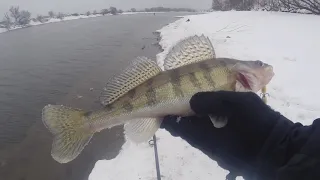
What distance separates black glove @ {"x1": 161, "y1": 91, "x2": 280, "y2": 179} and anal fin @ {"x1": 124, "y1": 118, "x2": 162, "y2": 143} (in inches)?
19.4

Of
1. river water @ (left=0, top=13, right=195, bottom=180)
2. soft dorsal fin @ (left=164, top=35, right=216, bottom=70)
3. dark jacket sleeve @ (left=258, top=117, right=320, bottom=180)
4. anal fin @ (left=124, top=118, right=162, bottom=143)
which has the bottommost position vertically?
river water @ (left=0, top=13, right=195, bottom=180)

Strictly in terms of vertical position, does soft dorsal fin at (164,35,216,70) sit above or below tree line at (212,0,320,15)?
above

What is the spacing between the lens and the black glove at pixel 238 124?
6.39 ft

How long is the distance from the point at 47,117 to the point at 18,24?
56571 millimetres

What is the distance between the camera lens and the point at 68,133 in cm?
242

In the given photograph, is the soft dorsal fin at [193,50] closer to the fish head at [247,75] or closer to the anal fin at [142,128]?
the fish head at [247,75]

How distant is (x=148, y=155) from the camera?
7.20 metres

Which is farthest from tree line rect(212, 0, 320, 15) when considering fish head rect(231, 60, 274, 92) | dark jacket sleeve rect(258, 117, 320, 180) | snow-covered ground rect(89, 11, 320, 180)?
dark jacket sleeve rect(258, 117, 320, 180)

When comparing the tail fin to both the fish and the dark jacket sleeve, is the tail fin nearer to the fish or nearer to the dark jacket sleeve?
the fish

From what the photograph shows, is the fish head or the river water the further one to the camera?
the river water

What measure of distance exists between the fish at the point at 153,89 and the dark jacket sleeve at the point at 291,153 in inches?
22.2

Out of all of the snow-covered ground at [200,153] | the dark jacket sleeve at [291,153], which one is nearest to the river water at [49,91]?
the snow-covered ground at [200,153]

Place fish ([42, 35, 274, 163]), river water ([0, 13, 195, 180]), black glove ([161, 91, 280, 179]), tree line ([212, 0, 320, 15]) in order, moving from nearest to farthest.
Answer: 1. black glove ([161, 91, 280, 179])
2. fish ([42, 35, 274, 163])
3. river water ([0, 13, 195, 180])
4. tree line ([212, 0, 320, 15])

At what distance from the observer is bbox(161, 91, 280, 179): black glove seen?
1948 millimetres
